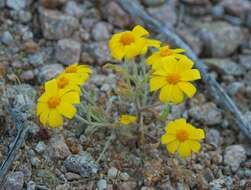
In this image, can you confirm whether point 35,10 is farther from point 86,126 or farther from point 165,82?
point 165,82

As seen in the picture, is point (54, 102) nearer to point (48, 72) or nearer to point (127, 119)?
point (127, 119)

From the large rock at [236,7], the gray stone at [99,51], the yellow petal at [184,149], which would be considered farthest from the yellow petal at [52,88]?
the large rock at [236,7]

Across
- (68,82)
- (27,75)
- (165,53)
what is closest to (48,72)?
(27,75)

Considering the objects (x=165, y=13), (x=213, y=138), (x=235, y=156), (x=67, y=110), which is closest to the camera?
(x=67, y=110)

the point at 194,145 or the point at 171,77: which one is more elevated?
the point at 171,77

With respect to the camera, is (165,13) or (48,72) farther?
(165,13)

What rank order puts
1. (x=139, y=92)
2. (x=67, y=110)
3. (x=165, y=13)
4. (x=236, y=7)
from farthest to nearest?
1. (x=236, y=7)
2. (x=165, y=13)
3. (x=139, y=92)
4. (x=67, y=110)

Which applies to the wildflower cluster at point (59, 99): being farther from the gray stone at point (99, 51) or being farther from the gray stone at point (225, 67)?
the gray stone at point (225, 67)
